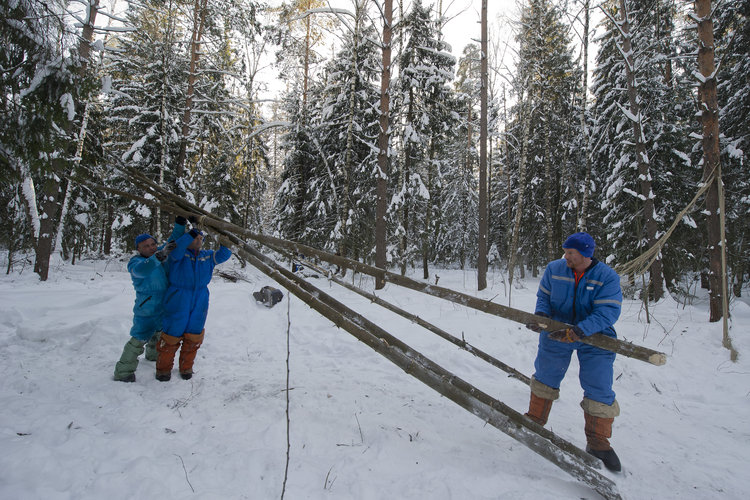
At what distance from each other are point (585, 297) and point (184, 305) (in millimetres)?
4686

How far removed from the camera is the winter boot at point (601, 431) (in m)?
3.12

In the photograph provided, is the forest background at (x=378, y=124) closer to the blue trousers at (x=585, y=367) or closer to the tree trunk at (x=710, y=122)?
the tree trunk at (x=710, y=122)

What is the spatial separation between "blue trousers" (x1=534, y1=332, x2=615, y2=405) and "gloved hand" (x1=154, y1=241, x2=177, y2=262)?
180 inches

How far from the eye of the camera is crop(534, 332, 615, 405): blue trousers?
3.21m

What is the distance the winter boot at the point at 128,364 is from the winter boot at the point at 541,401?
479cm

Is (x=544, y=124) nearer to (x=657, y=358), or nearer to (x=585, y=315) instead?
(x=585, y=315)

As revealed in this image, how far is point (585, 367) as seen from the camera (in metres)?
3.32

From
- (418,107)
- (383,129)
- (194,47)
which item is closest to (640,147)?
(383,129)

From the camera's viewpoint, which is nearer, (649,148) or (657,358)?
(657,358)

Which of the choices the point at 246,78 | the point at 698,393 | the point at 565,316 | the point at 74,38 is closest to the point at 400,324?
the point at 565,316

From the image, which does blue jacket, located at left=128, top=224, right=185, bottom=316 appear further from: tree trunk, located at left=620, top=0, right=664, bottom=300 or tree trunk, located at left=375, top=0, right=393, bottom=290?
tree trunk, located at left=620, top=0, right=664, bottom=300

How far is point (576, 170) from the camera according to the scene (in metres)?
19.8

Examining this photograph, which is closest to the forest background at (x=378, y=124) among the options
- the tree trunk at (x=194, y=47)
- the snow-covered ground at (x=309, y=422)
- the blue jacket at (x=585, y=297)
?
the tree trunk at (x=194, y=47)

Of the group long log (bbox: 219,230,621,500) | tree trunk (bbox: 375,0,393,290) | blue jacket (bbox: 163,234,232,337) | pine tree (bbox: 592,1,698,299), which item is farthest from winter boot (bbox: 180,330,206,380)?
pine tree (bbox: 592,1,698,299)
